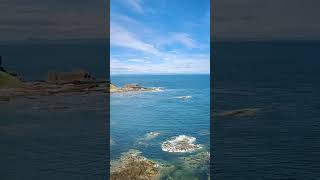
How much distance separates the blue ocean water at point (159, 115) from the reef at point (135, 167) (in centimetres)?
6

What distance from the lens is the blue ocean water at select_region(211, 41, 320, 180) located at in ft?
14.0

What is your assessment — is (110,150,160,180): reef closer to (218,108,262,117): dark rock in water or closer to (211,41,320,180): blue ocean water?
(211,41,320,180): blue ocean water

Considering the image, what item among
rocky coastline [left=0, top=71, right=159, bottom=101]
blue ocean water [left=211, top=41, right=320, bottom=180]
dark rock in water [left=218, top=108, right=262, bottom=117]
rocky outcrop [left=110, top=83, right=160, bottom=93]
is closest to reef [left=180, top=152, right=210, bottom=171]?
blue ocean water [left=211, top=41, right=320, bottom=180]

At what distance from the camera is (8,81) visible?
14.7ft

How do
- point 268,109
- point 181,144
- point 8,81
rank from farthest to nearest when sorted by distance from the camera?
point 181,144
point 8,81
point 268,109

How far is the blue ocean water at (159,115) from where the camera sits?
187 inches

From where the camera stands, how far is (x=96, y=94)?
4535 millimetres

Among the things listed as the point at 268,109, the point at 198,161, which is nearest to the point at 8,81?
the point at 198,161

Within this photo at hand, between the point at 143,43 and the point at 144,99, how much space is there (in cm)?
65

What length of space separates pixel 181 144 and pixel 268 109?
1.01 m

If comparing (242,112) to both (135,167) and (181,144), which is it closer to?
(181,144)

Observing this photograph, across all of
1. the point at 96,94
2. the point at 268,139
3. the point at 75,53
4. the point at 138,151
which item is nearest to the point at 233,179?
the point at 268,139

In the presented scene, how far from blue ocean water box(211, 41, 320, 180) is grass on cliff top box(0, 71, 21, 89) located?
204 cm

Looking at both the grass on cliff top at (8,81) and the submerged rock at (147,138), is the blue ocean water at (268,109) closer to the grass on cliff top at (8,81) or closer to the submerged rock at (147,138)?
the submerged rock at (147,138)
